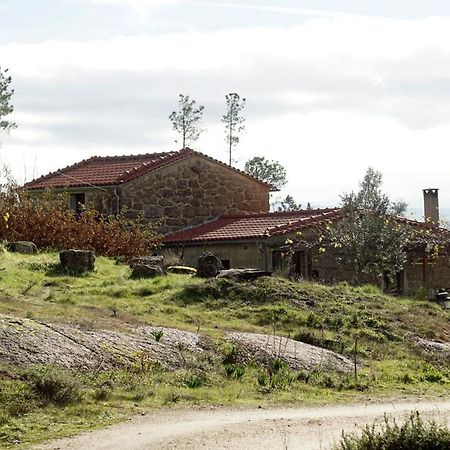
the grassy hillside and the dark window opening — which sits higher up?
the dark window opening

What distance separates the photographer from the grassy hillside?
1189 centimetres

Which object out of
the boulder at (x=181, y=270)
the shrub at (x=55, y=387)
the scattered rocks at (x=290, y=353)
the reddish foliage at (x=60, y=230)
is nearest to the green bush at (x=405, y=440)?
the shrub at (x=55, y=387)

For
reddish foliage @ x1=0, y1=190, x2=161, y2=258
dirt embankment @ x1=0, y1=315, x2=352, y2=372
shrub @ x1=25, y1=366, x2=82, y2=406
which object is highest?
reddish foliage @ x1=0, y1=190, x2=161, y2=258

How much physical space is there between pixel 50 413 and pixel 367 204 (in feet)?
68.4

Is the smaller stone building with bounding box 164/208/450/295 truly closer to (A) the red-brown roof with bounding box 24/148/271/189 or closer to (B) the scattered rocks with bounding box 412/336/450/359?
(A) the red-brown roof with bounding box 24/148/271/189

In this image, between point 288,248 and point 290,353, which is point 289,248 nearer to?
point 288,248

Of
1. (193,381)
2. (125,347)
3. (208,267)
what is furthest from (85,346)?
(208,267)

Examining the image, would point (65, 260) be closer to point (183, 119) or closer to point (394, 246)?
point (394, 246)

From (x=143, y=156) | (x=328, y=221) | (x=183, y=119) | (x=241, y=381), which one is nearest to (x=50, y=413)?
(x=241, y=381)

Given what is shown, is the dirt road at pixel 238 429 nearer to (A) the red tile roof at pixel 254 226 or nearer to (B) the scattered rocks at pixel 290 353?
(B) the scattered rocks at pixel 290 353

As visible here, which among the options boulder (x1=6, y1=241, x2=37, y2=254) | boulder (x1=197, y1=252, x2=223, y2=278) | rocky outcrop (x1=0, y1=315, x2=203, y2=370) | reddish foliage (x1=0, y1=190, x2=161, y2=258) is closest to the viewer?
rocky outcrop (x1=0, y1=315, x2=203, y2=370)

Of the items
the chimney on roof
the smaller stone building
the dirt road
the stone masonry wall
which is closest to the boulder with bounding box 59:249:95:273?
the smaller stone building

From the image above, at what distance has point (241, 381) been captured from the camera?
14.4 m

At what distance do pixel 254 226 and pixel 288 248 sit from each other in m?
2.11
